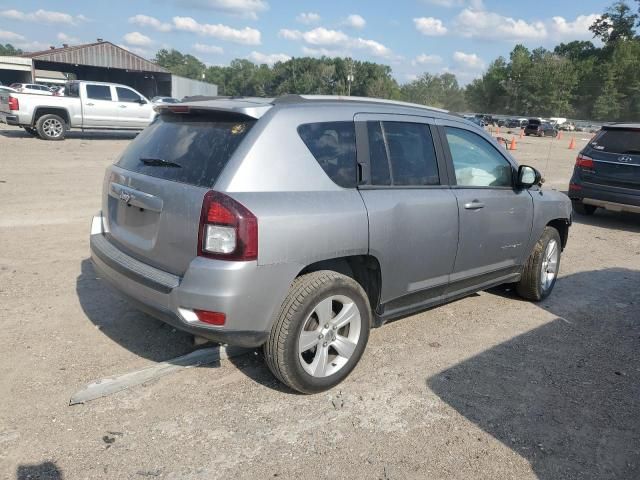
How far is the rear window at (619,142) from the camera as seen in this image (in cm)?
868

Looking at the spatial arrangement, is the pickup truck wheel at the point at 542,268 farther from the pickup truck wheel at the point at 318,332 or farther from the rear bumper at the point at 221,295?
the rear bumper at the point at 221,295

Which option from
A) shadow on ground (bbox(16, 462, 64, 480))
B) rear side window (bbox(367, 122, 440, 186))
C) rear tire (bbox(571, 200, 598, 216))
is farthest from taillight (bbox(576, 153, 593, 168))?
shadow on ground (bbox(16, 462, 64, 480))

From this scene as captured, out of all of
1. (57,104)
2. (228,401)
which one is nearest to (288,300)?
(228,401)

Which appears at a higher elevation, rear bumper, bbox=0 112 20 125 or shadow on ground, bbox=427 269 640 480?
rear bumper, bbox=0 112 20 125

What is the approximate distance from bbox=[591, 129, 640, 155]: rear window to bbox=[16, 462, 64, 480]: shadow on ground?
918 centimetres

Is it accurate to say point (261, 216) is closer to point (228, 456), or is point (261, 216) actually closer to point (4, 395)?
point (228, 456)

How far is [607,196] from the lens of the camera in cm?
893

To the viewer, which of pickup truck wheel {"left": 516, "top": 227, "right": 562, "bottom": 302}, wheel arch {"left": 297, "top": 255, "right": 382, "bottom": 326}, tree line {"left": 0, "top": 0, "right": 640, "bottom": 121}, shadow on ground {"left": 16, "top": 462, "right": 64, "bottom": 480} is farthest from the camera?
tree line {"left": 0, "top": 0, "right": 640, "bottom": 121}

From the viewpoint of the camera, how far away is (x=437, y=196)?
3871 mm

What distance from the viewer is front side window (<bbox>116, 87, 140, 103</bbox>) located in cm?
1809

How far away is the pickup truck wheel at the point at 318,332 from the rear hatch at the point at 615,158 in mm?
7136

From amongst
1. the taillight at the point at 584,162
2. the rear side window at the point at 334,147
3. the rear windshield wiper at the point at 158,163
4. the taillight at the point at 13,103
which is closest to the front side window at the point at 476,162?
the rear side window at the point at 334,147

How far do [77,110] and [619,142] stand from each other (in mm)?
15382

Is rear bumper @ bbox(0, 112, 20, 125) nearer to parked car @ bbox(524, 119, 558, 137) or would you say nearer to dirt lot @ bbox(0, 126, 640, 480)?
dirt lot @ bbox(0, 126, 640, 480)
